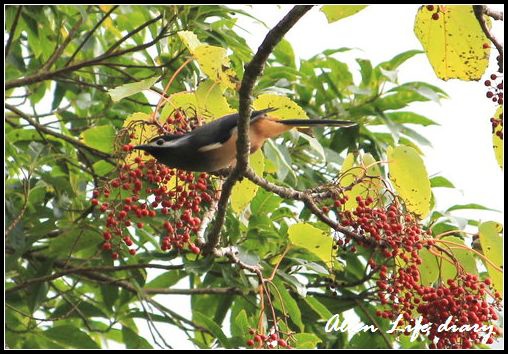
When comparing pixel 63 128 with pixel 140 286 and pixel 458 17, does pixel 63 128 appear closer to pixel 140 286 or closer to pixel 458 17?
pixel 140 286

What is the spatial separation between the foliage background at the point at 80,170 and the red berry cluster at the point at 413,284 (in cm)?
75

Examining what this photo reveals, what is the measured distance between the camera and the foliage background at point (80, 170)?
3779 millimetres

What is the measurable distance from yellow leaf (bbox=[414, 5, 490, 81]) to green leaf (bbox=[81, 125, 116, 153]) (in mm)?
1422

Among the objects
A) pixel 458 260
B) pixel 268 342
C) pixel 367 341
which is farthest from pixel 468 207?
pixel 268 342

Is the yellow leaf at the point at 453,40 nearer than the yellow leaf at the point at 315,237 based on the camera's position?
Yes

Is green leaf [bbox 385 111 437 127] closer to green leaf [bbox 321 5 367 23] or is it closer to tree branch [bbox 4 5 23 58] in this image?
tree branch [bbox 4 5 23 58]

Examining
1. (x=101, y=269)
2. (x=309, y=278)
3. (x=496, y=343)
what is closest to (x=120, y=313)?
(x=101, y=269)

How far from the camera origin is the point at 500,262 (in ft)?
9.23

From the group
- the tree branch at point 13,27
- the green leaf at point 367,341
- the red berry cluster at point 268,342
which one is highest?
the tree branch at point 13,27

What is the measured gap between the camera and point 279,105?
297 cm

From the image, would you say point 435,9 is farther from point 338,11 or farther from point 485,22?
point 338,11

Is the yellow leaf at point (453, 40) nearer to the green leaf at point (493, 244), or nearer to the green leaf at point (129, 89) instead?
the green leaf at point (493, 244)

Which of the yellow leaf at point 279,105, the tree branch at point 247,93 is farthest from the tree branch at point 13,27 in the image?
the tree branch at point 247,93

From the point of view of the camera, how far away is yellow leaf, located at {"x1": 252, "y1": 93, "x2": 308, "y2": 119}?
9.64ft
